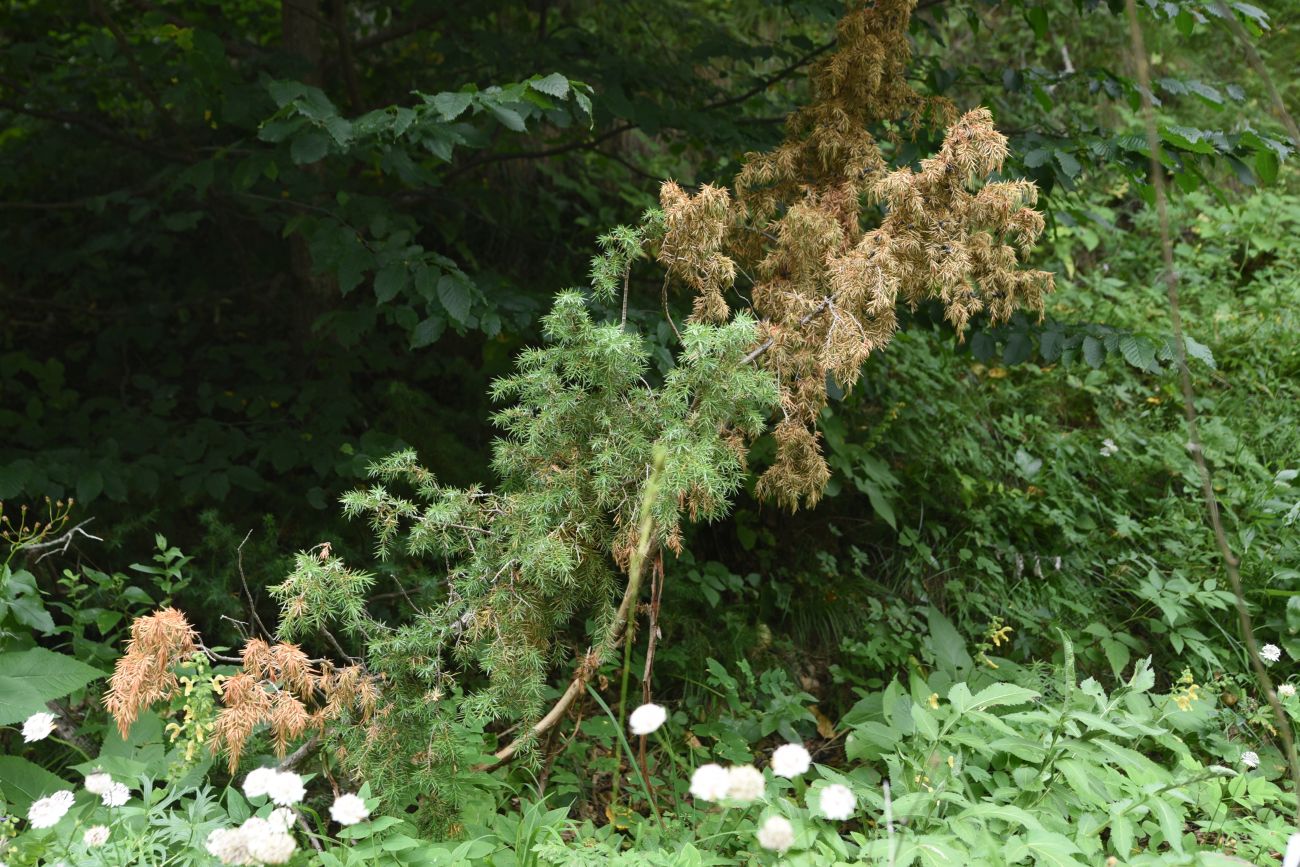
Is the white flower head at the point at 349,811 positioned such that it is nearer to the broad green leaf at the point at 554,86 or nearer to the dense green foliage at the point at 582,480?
the dense green foliage at the point at 582,480

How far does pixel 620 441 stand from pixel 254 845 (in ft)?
3.32

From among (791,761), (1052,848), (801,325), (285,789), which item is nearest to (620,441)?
(801,325)

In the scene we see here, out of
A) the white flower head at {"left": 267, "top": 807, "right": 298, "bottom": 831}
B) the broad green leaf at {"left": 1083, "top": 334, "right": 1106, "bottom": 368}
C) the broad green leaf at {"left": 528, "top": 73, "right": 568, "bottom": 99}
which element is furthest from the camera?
the broad green leaf at {"left": 1083, "top": 334, "right": 1106, "bottom": 368}

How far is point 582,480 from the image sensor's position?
2086 mm

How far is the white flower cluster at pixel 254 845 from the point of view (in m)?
1.45

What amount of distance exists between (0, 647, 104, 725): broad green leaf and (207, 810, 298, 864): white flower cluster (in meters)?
0.83

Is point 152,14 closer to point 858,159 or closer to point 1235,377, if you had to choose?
point 858,159

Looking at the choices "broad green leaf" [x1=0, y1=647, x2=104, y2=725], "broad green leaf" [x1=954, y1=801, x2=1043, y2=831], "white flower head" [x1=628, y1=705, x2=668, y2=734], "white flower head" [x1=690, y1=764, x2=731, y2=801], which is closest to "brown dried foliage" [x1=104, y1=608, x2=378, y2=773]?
"broad green leaf" [x1=0, y1=647, x2=104, y2=725]

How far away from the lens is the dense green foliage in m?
2.05

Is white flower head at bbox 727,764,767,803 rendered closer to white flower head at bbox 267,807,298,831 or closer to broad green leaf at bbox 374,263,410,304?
white flower head at bbox 267,807,298,831

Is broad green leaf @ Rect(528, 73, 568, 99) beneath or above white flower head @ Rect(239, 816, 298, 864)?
above

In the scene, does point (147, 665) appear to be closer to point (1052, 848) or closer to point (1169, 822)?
point (1052, 848)

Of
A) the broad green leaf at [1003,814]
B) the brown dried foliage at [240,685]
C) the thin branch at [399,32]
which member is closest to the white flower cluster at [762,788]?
the broad green leaf at [1003,814]

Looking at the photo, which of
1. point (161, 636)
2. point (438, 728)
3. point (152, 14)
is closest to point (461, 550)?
point (438, 728)
